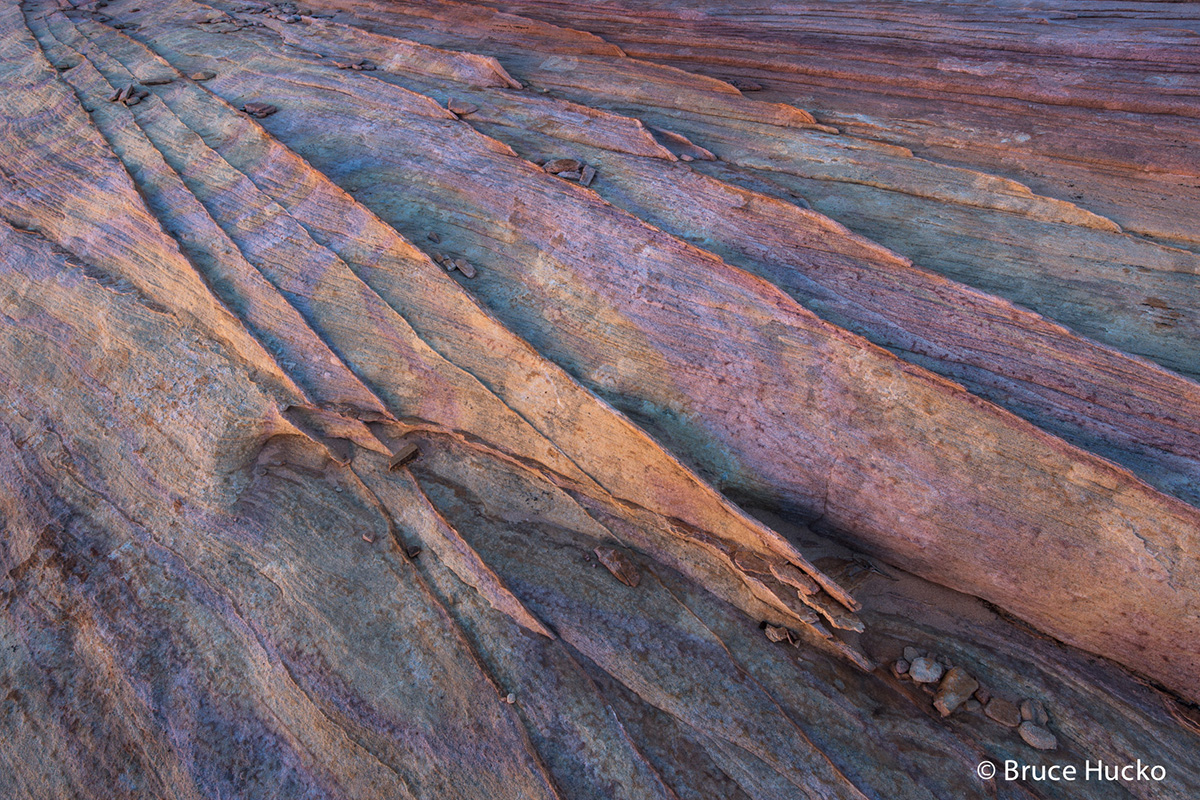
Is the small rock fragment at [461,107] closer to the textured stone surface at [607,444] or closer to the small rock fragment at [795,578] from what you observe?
the textured stone surface at [607,444]

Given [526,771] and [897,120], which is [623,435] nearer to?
[526,771]

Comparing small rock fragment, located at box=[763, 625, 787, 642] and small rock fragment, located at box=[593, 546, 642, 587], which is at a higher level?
small rock fragment, located at box=[593, 546, 642, 587]

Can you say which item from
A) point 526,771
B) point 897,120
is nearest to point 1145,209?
point 897,120

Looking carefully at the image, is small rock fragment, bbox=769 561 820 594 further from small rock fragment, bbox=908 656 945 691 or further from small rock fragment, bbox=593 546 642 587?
small rock fragment, bbox=593 546 642 587

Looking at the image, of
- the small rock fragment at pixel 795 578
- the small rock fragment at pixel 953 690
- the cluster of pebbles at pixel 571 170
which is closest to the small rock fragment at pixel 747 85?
the cluster of pebbles at pixel 571 170

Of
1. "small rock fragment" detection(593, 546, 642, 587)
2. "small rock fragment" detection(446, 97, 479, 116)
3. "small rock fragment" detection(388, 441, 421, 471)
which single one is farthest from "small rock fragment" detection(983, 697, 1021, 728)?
"small rock fragment" detection(446, 97, 479, 116)

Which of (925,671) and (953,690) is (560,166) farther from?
(953,690)

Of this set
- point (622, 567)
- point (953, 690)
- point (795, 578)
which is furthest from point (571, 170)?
point (953, 690)
